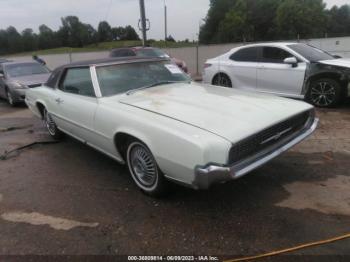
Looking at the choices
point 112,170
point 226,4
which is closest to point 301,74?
point 112,170

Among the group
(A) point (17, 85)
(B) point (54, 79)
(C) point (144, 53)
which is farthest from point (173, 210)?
(C) point (144, 53)

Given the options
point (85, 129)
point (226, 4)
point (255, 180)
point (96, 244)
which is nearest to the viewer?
point (96, 244)

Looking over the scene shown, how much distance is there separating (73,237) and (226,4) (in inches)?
3542

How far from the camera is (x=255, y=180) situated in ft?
13.0

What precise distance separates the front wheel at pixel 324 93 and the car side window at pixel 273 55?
94 cm

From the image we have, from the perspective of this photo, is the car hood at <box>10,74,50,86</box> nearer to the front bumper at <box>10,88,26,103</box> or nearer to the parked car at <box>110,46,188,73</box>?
the front bumper at <box>10,88,26,103</box>

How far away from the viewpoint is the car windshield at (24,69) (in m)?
10.7

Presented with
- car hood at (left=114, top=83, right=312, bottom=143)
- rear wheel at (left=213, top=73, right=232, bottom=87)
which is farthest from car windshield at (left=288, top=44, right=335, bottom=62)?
car hood at (left=114, top=83, right=312, bottom=143)

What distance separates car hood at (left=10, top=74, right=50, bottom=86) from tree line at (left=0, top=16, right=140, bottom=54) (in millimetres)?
50078

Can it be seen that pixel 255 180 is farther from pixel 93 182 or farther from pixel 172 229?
pixel 93 182

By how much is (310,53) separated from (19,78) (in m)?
8.22

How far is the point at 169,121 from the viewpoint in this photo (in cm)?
315

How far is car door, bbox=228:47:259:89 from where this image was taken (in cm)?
830

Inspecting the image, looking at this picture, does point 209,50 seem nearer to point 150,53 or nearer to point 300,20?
point 150,53
